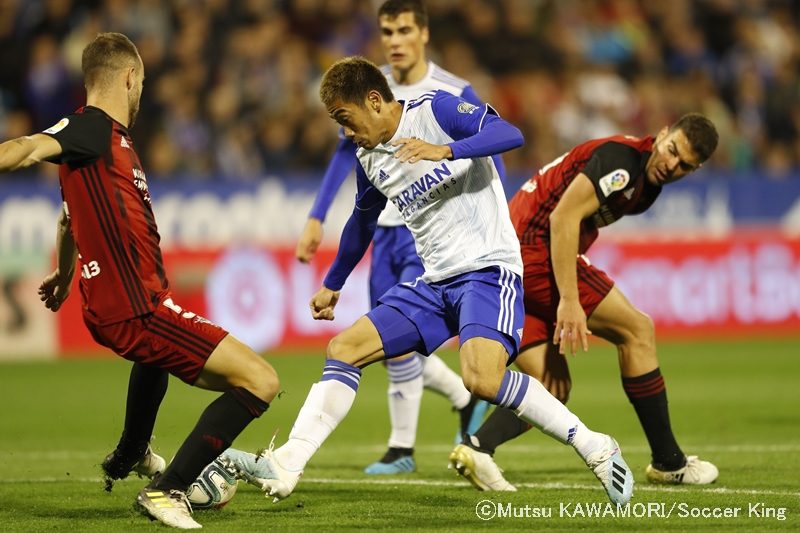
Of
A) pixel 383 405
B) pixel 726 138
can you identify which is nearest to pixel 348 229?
pixel 383 405

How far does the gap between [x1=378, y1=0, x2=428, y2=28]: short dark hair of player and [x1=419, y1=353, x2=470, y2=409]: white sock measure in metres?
2.23

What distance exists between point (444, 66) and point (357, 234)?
11.9 metres

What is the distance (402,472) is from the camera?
311 inches

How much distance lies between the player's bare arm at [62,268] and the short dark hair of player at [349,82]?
1.45m

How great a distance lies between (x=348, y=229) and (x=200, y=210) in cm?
1028

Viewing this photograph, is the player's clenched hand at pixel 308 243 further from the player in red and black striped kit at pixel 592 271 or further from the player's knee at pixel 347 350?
the player's knee at pixel 347 350

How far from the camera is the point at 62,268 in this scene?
6.43 m

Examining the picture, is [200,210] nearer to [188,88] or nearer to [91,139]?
[188,88]

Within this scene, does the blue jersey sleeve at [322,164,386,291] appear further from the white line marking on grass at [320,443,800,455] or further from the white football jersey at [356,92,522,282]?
the white line marking on grass at [320,443,800,455]

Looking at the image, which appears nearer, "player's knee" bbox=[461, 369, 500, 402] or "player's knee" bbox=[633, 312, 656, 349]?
"player's knee" bbox=[461, 369, 500, 402]

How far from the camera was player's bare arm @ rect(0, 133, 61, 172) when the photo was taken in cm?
529

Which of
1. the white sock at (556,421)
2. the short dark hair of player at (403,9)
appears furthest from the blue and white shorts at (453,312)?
the short dark hair of player at (403,9)

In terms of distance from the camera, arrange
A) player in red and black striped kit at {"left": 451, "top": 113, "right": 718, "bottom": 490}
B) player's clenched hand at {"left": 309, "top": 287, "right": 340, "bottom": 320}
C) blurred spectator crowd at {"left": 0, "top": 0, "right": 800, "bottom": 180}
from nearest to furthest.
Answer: player's clenched hand at {"left": 309, "top": 287, "right": 340, "bottom": 320} < player in red and black striped kit at {"left": 451, "top": 113, "right": 718, "bottom": 490} < blurred spectator crowd at {"left": 0, "top": 0, "right": 800, "bottom": 180}

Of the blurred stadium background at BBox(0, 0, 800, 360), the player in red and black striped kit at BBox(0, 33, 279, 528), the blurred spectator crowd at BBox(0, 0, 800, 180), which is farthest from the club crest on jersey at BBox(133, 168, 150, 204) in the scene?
the blurred spectator crowd at BBox(0, 0, 800, 180)
